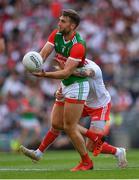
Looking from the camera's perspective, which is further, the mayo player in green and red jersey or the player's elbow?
the mayo player in green and red jersey

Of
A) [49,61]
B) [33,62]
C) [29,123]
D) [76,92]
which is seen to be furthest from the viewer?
[49,61]

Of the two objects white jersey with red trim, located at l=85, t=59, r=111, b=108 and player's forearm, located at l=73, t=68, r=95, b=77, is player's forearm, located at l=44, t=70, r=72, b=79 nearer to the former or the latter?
player's forearm, located at l=73, t=68, r=95, b=77

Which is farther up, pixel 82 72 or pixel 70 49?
pixel 70 49

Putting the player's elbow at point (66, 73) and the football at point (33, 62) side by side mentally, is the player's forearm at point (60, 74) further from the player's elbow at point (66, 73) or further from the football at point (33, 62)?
the football at point (33, 62)

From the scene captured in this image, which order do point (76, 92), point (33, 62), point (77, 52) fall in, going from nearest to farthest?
point (33, 62) → point (77, 52) → point (76, 92)

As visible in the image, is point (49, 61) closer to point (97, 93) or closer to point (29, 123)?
point (29, 123)

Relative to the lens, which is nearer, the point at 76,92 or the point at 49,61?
the point at 76,92

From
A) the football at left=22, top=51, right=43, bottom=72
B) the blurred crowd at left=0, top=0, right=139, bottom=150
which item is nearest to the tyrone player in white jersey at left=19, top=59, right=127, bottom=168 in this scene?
the football at left=22, top=51, right=43, bottom=72

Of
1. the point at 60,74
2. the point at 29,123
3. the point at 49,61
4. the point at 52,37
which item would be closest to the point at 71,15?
the point at 52,37

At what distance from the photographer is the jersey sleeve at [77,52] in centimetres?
1128

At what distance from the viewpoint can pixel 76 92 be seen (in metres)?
11.6

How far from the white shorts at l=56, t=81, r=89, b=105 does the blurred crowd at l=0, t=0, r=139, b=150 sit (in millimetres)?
7757

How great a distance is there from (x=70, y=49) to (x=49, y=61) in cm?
1085

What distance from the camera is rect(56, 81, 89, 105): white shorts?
11.5 metres
